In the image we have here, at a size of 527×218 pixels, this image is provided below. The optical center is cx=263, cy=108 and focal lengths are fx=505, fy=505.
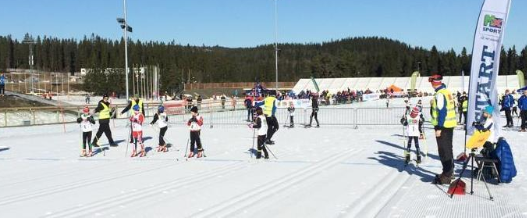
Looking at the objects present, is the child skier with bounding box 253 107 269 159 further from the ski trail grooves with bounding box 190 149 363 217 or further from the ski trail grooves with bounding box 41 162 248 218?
the ski trail grooves with bounding box 190 149 363 217

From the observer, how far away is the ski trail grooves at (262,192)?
7.35m

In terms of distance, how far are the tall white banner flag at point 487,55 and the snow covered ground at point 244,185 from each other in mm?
1609

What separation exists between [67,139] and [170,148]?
19.6 ft

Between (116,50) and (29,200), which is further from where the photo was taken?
(116,50)

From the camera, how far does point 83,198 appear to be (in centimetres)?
851

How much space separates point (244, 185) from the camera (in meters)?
9.33

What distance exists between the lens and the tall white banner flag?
38.1 feet

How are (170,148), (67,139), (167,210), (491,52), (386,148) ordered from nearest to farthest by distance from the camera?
1. (167,210)
2. (491,52)
3. (386,148)
4. (170,148)
5. (67,139)

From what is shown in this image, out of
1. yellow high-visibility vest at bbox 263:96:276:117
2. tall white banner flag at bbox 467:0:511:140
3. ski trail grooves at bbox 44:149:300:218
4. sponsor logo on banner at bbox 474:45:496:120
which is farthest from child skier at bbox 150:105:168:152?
sponsor logo on banner at bbox 474:45:496:120

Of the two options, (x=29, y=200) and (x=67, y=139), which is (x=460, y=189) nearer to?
(x=29, y=200)

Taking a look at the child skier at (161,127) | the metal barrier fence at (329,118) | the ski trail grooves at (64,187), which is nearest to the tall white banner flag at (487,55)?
the ski trail grooves at (64,187)

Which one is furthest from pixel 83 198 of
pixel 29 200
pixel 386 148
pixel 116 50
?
pixel 116 50

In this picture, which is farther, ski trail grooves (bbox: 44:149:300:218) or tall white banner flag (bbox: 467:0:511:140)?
tall white banner flag (bbox: 467:0:511:140)

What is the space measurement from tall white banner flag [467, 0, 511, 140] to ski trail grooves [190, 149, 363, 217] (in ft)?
11.7
